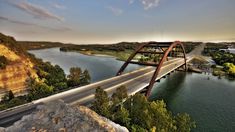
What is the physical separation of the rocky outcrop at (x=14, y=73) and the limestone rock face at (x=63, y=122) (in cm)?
3072

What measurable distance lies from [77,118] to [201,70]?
261ft

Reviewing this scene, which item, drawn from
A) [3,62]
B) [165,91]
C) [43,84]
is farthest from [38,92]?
[165,91]

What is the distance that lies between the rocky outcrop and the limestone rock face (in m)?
30.7

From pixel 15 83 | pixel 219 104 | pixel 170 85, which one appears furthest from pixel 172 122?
pixel 15 83

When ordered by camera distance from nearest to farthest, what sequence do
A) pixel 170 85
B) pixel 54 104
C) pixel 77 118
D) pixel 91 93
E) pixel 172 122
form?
1. pixel 77 118
2. pixel 54 104
3. pixel 172 122
4. pixel 91 93
5. pixel 170 85

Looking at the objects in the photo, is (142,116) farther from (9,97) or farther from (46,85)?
(9,97)

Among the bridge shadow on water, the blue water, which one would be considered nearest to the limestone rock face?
the bridge shadow on water

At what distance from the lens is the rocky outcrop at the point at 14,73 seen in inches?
1436

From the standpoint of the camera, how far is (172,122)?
2080 cm

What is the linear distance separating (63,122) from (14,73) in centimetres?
3706

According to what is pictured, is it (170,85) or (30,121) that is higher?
(30,121)

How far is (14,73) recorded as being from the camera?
128 ft

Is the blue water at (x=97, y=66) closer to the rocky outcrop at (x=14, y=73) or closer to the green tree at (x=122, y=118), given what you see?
the rocky outcrop at (x=14, y=73)

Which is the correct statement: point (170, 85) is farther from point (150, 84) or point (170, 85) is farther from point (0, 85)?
point (0, 85)
